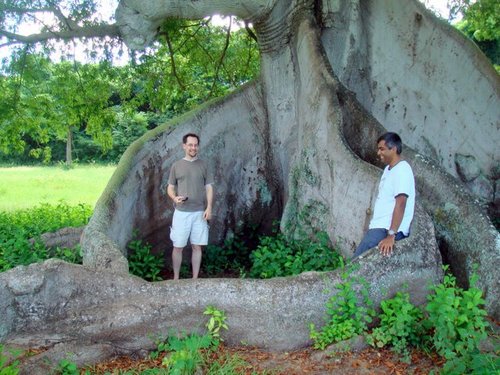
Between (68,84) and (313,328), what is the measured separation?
7209 millimetres

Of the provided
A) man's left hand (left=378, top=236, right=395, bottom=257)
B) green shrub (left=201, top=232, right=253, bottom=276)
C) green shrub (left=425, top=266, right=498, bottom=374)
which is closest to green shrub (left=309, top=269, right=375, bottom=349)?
man's left hand (left=378, top=236, right=395, bottom=257)

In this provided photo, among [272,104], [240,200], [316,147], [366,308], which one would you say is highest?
[272,104]

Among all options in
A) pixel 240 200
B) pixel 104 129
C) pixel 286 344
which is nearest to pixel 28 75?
pixel 104 129

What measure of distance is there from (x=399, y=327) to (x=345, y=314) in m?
0.41

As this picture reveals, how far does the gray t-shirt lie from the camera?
6203mm

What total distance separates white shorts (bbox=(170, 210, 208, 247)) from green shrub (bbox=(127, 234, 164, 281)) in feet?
1.93

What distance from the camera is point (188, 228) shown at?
20.6ft

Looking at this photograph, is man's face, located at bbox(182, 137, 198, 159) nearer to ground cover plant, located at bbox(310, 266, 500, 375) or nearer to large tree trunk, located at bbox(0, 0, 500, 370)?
large tree trunk, located at bbox(0, 0, 500, 370)

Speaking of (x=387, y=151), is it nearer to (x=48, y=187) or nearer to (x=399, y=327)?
(x=399, y=327)

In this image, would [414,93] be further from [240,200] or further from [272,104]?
[240,200]

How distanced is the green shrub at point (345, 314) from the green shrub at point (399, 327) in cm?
11

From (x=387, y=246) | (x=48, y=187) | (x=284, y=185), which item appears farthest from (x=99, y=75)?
(x=48, y=187)

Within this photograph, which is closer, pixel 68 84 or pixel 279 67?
pixel 279 67

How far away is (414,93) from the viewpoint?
7.68 meters
